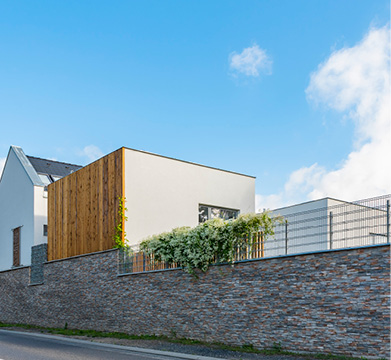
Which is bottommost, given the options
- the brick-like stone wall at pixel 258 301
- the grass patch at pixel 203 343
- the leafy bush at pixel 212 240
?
the grass patch at pixel 203 343

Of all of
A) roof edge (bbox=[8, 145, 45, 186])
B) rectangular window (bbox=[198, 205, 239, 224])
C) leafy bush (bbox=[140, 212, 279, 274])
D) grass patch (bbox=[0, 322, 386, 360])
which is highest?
roof edge (bbox=[8, 145, 45, 186])

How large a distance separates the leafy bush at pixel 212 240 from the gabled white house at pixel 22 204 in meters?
12.9

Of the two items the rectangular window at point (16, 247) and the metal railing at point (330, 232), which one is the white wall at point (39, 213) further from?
the metal railing at point (330, 232)

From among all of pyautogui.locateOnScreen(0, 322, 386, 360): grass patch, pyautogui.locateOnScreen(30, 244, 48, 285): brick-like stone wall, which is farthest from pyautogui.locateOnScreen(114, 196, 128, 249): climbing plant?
pyautogui.locateOnScreen(30, 244, 48, 285): brick-like stone wall

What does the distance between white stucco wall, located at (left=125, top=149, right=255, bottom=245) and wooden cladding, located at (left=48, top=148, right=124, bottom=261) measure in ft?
2.08

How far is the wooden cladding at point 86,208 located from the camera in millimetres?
16328

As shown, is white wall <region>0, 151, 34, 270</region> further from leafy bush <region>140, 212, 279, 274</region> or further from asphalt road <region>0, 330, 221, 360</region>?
leafy bush <region>140, 212, 279, 274</region>

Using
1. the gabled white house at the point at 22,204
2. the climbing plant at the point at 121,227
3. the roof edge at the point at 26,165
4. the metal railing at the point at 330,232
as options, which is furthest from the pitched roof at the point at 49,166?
the metal railing at the point at 330,232

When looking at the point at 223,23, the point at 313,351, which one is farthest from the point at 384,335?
the point at 223,23

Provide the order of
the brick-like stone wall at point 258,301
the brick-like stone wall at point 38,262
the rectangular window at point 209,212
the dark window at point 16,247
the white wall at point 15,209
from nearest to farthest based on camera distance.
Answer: the brick-like stone wall at point 258,301 → the rectangular window at point 209,212 → the brick-like stone wall at point 38,262 → the white wall at point 15,209 → the dark window at point 16,247

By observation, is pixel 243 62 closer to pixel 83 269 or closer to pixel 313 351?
pixel 313 351

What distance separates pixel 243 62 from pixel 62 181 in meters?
13.2

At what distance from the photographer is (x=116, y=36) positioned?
41.9 feet

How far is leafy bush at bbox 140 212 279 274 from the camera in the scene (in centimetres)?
1151
